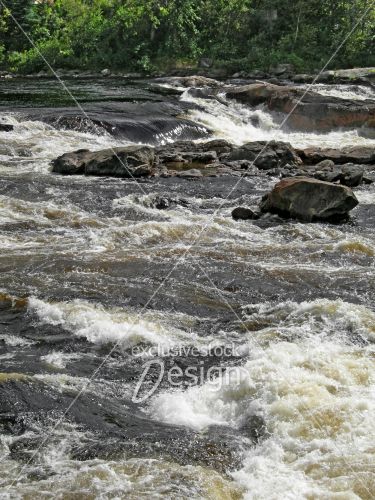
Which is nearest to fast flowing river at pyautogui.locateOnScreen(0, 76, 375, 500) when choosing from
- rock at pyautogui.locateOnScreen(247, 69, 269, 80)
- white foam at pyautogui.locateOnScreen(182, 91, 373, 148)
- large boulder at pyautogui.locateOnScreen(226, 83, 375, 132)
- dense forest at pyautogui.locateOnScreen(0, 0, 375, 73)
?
white foam at pyautogui.locateOnScreen(182, 91, 373, 148)

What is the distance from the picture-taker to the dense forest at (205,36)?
3316cm

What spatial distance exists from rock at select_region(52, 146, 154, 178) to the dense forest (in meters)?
22.1

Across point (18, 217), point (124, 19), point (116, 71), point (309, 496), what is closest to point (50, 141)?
point (18, 217)

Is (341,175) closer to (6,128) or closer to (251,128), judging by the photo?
(251,128)

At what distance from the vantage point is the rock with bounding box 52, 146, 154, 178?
12312 millimetres

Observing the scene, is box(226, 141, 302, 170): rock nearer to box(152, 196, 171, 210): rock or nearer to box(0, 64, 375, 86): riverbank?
box(152, 196, 171, 210): rock

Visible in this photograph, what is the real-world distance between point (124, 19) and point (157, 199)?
30.3 m

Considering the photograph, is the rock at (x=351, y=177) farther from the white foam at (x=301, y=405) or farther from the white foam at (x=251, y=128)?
the white foam at (x=301, y=405)

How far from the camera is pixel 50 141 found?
14.9 meters

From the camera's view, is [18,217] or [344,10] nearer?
[18,217]

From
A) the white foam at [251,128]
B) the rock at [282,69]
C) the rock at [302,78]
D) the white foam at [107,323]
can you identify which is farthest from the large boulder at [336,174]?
the rock at [282,69]

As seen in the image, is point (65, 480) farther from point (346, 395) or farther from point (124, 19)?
point (124, 19)

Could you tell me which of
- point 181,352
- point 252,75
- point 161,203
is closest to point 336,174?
point 161,203

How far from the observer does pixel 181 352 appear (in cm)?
540
